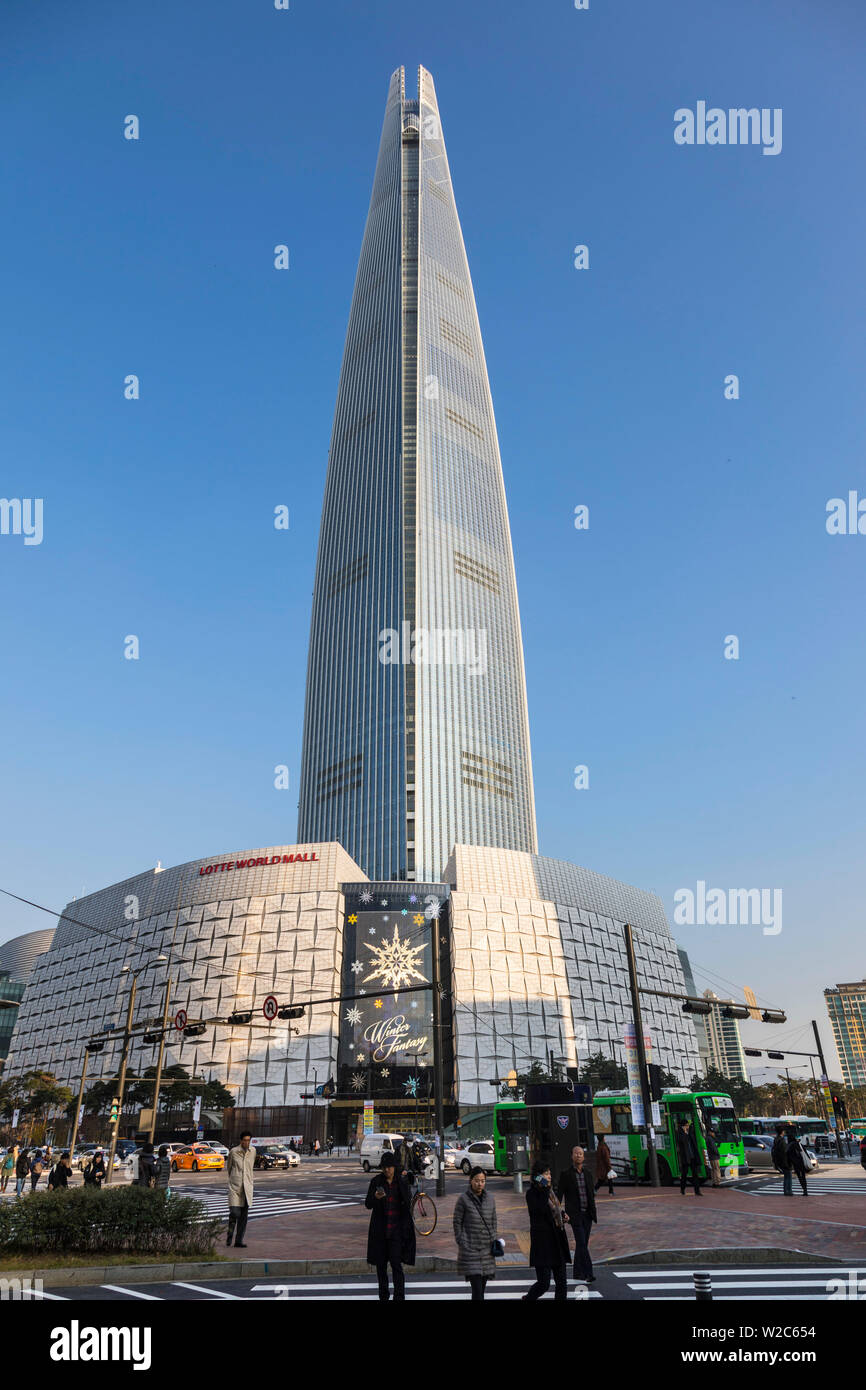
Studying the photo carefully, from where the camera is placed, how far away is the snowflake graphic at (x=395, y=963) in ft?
321

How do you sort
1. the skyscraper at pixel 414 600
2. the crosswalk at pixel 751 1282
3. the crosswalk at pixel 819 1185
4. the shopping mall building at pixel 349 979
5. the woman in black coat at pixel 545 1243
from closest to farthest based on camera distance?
1. the woman in black coat at pixel 545 1243
2. the crosswalk at pixel 751 1282
3. the crosswalk at pixel 819 1185
4. the shopping mall building at pixel 349 979
5. the skyscraper at pixel 414 600

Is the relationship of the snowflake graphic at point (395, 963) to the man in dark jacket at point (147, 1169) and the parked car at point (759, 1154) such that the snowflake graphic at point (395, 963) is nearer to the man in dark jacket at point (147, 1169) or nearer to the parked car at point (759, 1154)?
the parked car at point (759, 1154)

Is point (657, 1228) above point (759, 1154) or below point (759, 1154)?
above

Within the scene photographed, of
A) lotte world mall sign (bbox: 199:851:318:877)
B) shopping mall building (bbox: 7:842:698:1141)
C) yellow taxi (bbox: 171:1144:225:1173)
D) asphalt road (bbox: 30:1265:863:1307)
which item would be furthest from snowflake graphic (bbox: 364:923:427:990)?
asphalt road (bbox: 30:1265:863:1307)

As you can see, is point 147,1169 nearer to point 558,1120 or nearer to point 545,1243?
point 558,1120

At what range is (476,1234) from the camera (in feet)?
35.6

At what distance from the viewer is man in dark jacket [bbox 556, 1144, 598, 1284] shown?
1311 cm

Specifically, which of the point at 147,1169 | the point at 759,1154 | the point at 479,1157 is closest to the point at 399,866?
the point at 479,1157

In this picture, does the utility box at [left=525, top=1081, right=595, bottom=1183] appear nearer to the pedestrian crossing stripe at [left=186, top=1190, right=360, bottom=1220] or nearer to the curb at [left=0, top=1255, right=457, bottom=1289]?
the pedestrian crossing stripe at [left=186, top=1190, right=360, bottom=1220]

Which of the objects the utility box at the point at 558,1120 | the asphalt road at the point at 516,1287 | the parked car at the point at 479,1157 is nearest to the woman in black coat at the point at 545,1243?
the asphalt road at the point at 516,1287

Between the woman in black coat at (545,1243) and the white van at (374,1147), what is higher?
the woman in black coat at (545,1243)

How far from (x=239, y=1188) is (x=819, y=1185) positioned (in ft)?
79.9

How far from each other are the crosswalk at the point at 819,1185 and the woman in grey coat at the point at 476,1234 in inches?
837
